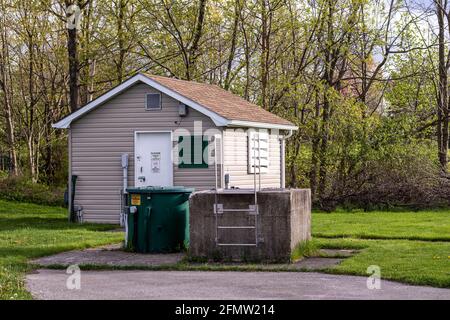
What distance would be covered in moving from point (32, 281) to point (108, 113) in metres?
10.3

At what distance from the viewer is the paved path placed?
33.2 ft

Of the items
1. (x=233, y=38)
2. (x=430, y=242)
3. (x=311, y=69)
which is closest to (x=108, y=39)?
(x=233, y=38)

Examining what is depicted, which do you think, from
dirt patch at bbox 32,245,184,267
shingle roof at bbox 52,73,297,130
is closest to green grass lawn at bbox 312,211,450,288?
dirt patch at bbox 32,245,184,267

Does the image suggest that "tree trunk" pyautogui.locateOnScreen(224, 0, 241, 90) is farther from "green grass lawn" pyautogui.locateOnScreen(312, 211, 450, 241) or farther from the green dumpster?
the green dumpster

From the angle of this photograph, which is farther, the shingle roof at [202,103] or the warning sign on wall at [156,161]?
the warning sign on wall at [156,161]

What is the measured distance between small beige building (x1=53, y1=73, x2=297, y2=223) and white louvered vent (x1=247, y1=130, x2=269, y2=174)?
3 cm

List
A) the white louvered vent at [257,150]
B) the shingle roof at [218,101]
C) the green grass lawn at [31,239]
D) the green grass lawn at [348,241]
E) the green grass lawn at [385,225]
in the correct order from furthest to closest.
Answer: the white louvered vent at [257,150]
the shingle roof at [218,101]
the green grass lawn at [385,225]
the green grass lawn at [348,241]
the green grass lawn at [31,239]

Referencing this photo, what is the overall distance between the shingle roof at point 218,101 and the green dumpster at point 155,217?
17.3 ft

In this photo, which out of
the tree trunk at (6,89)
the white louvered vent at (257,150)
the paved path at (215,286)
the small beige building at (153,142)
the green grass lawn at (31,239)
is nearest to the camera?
the paved path at (215,286)

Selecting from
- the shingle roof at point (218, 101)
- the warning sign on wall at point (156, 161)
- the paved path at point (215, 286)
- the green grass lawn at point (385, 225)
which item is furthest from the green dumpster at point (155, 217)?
the warning sign on wall at point (156, 161)

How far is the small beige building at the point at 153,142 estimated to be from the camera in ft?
66.8

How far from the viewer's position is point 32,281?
38.0ft

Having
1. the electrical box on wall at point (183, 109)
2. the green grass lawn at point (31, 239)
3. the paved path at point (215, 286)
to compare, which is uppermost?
the electrical box on wall at point (183, 109)

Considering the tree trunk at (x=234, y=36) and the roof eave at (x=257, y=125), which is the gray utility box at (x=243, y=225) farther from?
the tree trunk at (x=234, y=36)
